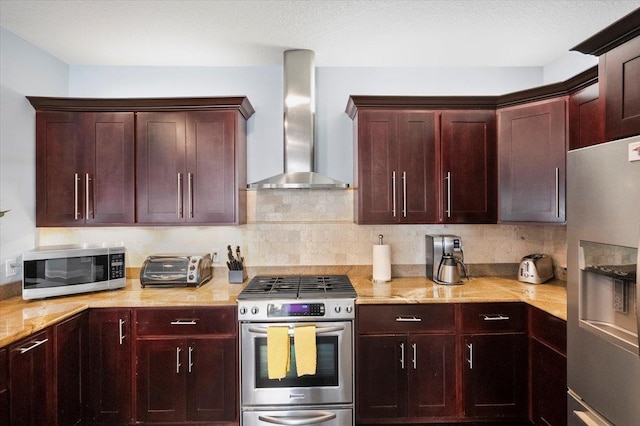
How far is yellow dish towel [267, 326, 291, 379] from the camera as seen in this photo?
2283 mm

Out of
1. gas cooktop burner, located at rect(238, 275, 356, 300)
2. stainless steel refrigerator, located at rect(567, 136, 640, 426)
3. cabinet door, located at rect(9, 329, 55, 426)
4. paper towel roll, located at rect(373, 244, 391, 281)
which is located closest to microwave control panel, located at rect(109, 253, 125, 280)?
cabinet door, located at rect(9, 329, 55, 426)

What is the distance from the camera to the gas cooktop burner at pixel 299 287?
2419 mm

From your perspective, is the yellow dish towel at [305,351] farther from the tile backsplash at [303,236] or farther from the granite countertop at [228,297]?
the tile backsplash at [303,236]

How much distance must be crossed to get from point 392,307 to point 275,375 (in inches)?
33.6

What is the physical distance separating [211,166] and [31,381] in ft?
5.33

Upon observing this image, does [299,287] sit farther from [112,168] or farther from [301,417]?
[112,168]

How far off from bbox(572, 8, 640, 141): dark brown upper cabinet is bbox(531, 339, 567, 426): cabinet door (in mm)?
1276

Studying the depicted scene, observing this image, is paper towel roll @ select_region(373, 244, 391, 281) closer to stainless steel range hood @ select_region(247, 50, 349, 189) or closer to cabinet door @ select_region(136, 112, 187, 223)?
stainless steel range hood @ select_region(247, 50, 349, 189)

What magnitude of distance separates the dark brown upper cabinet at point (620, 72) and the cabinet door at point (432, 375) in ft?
5.04

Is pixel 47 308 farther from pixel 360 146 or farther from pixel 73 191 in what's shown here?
pixel 360 146

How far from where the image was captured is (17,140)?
8.39 ft

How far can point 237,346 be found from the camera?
2393 mm

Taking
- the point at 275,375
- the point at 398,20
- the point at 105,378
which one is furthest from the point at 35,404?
the point at 398,20

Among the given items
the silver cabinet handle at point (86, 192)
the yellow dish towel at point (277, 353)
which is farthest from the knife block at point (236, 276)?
the silver cabinet handle at point (86, 192)
